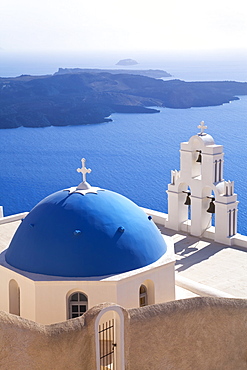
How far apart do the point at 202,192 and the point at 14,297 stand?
7.40m

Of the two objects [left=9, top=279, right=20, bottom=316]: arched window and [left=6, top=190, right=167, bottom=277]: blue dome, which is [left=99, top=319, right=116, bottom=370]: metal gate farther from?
[left=9, top=279, right=20, bottom=316]: arched window

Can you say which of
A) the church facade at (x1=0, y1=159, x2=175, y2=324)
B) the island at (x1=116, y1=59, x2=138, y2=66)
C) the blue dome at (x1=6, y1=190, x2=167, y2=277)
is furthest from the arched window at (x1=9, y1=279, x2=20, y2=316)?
the island at (x1=116, y1=59, x2=138, y2=66)

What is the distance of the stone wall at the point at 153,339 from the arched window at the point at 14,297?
245 cm

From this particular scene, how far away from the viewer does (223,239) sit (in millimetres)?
16938

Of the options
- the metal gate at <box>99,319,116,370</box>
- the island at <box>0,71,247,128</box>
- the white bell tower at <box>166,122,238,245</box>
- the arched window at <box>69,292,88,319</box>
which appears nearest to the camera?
the metal gate at <box>99,319,116,370</box>

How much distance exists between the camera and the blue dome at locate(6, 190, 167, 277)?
11.0 meters

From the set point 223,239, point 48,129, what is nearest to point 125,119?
point 48,129

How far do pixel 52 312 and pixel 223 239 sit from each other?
7197mm

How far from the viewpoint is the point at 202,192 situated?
17.4 meters

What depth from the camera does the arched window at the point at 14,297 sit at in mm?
11617

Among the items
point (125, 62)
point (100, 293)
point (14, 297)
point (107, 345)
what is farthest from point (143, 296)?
point (125, 62)

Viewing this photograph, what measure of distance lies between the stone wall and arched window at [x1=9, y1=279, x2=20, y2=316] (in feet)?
8.02

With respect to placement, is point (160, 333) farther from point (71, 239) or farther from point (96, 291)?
point (71, 239)

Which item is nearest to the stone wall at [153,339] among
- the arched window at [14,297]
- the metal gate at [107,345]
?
the metal gate at [107,345]
